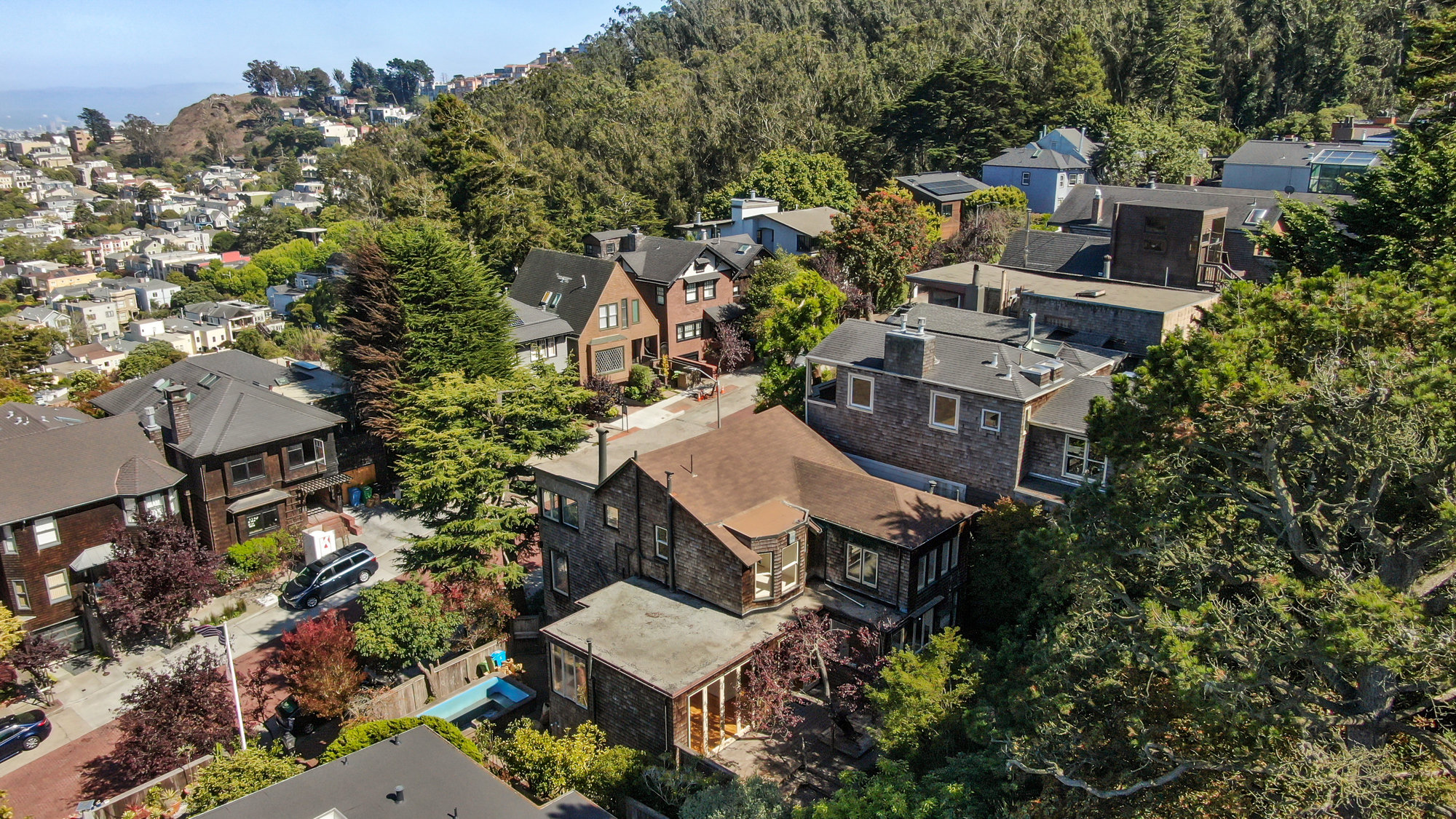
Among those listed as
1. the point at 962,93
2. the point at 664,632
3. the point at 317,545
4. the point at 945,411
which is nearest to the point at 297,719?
the point at 317,545

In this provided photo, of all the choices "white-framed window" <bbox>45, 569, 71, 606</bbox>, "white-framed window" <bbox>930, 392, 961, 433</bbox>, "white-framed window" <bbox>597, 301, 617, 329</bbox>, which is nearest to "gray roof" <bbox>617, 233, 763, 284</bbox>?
"white-framed window" <bbox>597, 301, 617, 329</bbox>

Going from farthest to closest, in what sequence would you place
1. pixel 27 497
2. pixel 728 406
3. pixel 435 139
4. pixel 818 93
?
pixel 818 93 < pixel 435 139 < pixel 728 406 < pixel 27 497

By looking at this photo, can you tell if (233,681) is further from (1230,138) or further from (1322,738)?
(1230,138)

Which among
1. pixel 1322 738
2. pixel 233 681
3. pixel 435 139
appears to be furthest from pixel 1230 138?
pixel 233 681

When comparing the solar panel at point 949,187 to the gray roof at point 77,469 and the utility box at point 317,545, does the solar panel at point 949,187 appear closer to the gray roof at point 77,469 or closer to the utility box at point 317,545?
the utility box at point 317,545

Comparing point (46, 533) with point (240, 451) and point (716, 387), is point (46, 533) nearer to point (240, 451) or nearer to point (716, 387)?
point (240, 451)
